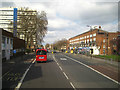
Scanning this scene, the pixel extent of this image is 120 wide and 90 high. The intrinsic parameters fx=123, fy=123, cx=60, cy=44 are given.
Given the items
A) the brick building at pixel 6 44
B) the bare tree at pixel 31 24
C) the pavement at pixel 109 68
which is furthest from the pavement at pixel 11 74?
the bare tree at pixel 31 24

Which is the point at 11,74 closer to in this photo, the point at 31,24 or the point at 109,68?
the point at 109,68

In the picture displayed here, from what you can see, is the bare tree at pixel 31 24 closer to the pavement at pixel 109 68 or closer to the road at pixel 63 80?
the pavement at pixel 109 68

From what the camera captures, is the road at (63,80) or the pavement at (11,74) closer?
the road at (63,80)

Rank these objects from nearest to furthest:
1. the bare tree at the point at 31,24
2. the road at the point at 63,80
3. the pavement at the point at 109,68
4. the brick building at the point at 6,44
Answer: the road at the point at 63,80 < the pavement at the point at 109,68 < the brick building at the point at 6,44 < the bare tree at the point at 31,24

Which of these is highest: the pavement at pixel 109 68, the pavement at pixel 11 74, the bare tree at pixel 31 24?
the bare tree at pixel 31 24

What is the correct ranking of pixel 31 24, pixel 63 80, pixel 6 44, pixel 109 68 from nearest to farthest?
pixel 63 80 → pixel 109 68 → pixel 6 44 → pixel 31 24

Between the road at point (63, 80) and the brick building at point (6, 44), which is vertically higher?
the brick building at point (6, 44)

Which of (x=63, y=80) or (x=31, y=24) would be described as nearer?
(x=63, y=80)

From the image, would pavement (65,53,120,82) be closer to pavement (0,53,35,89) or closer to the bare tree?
pavement (0,53,35,89)

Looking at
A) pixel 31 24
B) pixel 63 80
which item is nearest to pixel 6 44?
pixel 63 80

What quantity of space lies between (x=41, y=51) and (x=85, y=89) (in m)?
15.2

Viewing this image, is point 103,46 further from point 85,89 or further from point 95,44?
point 85,89

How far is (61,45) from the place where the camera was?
119 meters

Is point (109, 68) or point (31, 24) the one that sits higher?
point (31, 24)
